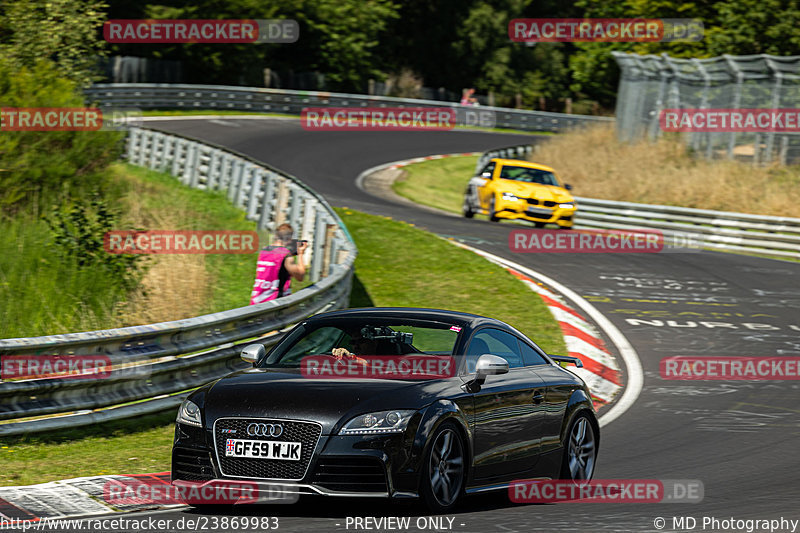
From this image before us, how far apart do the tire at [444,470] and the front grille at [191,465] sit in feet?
4.39

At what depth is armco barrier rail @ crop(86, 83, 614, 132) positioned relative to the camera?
43812 millimetres

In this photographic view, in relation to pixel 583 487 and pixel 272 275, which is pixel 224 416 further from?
pixel 272 275

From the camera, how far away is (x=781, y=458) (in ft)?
32.9

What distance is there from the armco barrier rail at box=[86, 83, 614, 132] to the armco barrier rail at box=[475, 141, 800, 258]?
1991cm

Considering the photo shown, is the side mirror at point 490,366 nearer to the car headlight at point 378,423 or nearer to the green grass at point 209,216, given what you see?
the car headlight at point 378,423

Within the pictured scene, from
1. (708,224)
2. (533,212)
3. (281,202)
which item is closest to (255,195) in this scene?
(281,202)

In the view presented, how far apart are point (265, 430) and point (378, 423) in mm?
701

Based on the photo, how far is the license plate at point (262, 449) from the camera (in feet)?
23.2

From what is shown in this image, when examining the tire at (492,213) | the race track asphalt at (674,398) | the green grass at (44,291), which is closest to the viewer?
the race track asphalt at (674,398)

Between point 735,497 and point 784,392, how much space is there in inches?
223

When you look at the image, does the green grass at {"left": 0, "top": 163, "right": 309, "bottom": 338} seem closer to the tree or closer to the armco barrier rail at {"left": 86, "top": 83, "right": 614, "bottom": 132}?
the tree

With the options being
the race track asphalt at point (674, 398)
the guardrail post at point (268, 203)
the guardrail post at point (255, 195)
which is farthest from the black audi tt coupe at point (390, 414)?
the guardrail post at point (255, 195)

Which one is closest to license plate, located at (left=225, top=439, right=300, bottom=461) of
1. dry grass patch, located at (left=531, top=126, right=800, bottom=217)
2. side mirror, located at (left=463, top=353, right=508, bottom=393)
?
side mirror, located at (left=463, top=353, right=508, bottom=393)

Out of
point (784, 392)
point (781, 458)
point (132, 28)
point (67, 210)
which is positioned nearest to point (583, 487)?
point (781, 458)
